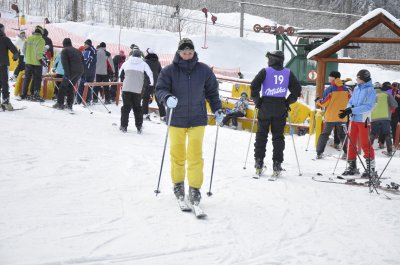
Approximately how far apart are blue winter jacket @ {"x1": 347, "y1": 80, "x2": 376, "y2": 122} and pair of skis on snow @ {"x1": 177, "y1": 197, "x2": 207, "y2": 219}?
3.46m

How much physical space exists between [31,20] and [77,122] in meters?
22.8

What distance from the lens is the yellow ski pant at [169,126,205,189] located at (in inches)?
195

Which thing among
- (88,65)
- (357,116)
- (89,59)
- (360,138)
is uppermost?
(89,59)

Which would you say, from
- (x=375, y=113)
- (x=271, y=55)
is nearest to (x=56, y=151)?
(x=271, y=55)

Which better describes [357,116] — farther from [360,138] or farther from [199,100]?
[199,100]

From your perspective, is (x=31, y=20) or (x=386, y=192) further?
(x=31, y=20)

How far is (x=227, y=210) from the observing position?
505cm

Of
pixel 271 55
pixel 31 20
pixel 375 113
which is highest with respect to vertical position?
pixel 31 20

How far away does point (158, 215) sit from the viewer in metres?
4.69

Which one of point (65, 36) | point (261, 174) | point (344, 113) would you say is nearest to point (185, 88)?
point (261, 174)

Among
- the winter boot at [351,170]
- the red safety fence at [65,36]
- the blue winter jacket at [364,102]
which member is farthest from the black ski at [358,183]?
the red safety fence at [65,36]

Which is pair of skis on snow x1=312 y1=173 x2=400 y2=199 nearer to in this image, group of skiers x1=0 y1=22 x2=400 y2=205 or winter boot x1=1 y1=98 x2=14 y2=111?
group of skiers x1=0 y1=22 x2=400 y2=205

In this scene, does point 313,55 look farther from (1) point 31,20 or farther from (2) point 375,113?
(1) point 31,20

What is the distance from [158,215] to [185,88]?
136cm
